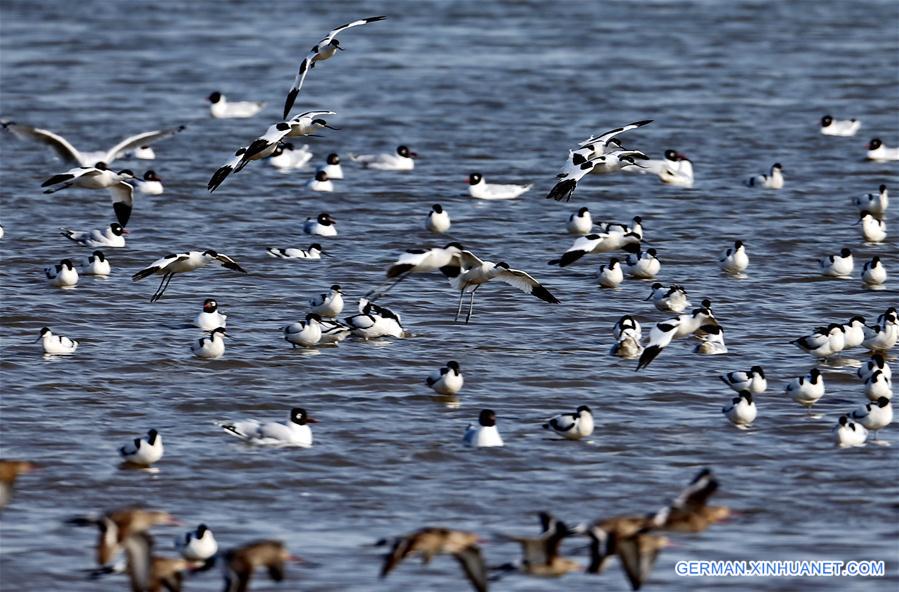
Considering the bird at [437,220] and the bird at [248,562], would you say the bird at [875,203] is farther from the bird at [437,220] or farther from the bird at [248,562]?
the bird at [248,562]

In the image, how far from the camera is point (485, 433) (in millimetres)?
18938

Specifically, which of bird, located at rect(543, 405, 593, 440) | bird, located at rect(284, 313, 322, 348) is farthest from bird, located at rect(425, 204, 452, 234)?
bird, located at rect(543, 405, 593, 440)

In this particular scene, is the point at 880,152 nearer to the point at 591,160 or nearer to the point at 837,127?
the point at 837,127

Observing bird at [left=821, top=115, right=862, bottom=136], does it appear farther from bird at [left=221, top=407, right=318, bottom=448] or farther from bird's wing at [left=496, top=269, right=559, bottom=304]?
bird at [left=221, top=407, right=318, bottom=448]

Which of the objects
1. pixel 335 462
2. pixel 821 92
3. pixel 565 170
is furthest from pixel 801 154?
pixel 335 462

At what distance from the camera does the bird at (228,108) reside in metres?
42.2

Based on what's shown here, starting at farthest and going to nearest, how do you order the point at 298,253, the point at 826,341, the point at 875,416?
the point at 298,253, the point at 826,341, the point at 875,416

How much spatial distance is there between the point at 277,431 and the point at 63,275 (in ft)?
27.8

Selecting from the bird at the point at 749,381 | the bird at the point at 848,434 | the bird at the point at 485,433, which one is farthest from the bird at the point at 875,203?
the bird at the point at 485,433

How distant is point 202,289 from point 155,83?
22.2 m

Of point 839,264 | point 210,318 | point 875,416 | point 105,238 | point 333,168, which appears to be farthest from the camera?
point 333,168

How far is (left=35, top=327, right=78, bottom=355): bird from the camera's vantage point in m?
22.5

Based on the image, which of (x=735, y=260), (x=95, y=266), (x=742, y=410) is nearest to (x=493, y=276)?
(x=742, y=410)

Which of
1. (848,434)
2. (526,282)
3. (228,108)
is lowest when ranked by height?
(848,434)
